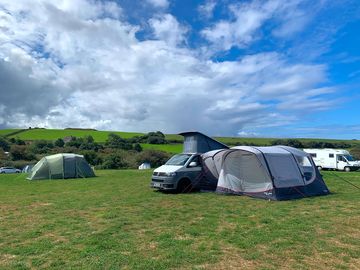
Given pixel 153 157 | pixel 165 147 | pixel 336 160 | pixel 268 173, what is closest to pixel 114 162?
pixel 153 157

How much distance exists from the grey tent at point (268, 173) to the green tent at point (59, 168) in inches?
512

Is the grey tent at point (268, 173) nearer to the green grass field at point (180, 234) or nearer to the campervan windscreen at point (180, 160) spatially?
the green grass field at point (180, 234)

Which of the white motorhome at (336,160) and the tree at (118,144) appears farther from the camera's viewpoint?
the tree at (118,144)

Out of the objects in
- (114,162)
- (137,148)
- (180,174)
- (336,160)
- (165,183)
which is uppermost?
(137,148)

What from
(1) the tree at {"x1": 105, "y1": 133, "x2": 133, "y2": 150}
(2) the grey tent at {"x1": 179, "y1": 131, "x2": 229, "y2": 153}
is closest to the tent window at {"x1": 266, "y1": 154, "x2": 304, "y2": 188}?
(2) the grey tent at {"x1": 179, "y1": 131, "x2": 229, "y2": 153}

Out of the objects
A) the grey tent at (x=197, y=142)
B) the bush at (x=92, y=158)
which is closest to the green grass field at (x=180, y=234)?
the grey tent at (x=197, y=142)

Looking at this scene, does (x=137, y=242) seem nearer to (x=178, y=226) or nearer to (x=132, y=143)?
(x=178, y=226)

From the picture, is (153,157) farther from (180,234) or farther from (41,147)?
(180,234)

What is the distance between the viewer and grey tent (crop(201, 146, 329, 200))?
43.4 ft

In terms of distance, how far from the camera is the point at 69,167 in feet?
79.4

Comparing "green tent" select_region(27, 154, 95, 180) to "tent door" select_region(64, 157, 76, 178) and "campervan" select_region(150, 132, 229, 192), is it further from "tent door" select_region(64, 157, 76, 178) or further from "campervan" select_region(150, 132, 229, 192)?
"campervan" select_region(150, 132, 229, 192)

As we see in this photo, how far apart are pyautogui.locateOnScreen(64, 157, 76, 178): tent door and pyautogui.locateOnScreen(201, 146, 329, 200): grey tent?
12979mm

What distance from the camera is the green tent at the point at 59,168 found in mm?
23445

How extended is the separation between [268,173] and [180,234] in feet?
21.0
